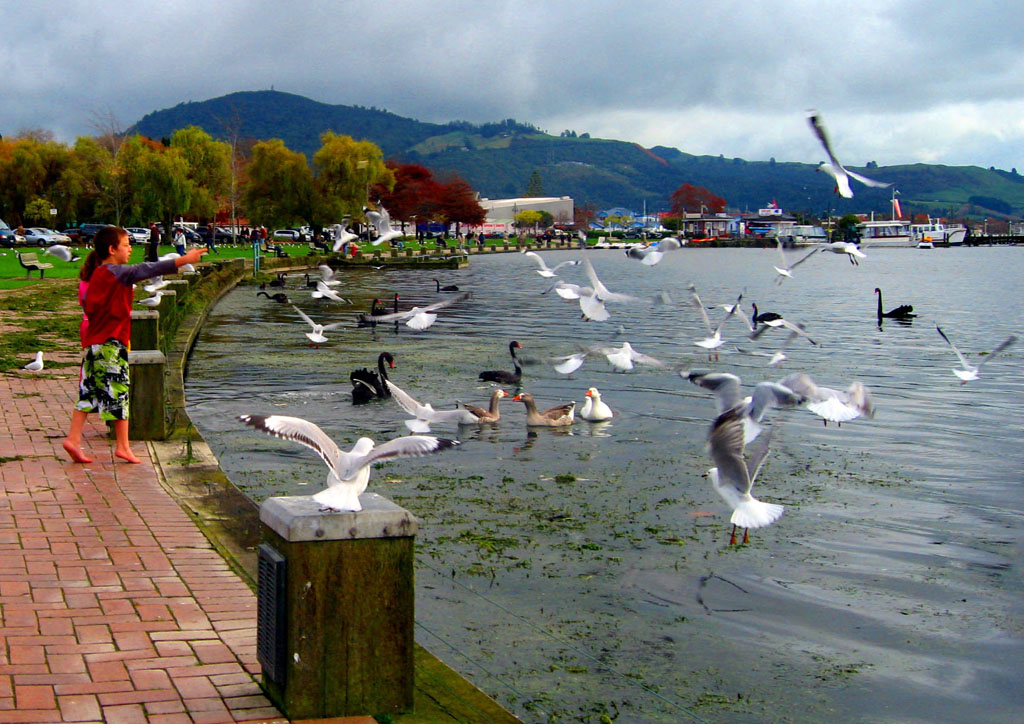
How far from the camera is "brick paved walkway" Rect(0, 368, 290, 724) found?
14.0 ft

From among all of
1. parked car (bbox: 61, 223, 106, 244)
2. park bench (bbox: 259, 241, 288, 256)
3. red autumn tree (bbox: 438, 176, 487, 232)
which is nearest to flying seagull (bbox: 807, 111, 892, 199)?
park bench (bbox: 259, 241, 288, 256)

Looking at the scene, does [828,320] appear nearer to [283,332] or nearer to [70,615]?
[283,332]

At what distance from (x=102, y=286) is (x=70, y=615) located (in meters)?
3.60

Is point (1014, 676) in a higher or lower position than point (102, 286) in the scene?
lower

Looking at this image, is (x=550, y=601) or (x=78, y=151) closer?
(x=550, y=601)

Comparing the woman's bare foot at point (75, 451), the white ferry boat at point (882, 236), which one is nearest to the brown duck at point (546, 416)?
the woman's bare foot at point (75, 451)

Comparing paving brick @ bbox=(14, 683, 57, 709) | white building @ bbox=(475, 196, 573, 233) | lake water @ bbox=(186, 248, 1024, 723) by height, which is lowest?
lake water @ bbox=(186, 248, 1024, 723)

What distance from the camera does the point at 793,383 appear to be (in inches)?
360

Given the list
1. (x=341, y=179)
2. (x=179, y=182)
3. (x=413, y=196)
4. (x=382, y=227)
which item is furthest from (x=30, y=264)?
(x=413, y=196)

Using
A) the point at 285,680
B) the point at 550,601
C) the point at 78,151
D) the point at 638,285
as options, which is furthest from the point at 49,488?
the point at 78,151

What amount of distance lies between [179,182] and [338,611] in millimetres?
66365

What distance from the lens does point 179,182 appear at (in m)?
66.2

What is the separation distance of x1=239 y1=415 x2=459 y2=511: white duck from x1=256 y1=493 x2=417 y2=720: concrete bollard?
0.10 m

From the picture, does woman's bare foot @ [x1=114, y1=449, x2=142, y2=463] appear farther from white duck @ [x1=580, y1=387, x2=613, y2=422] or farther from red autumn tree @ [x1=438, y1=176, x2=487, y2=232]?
red autumn tree @ [x1=438, y1=176, x2=487, y2=232]
